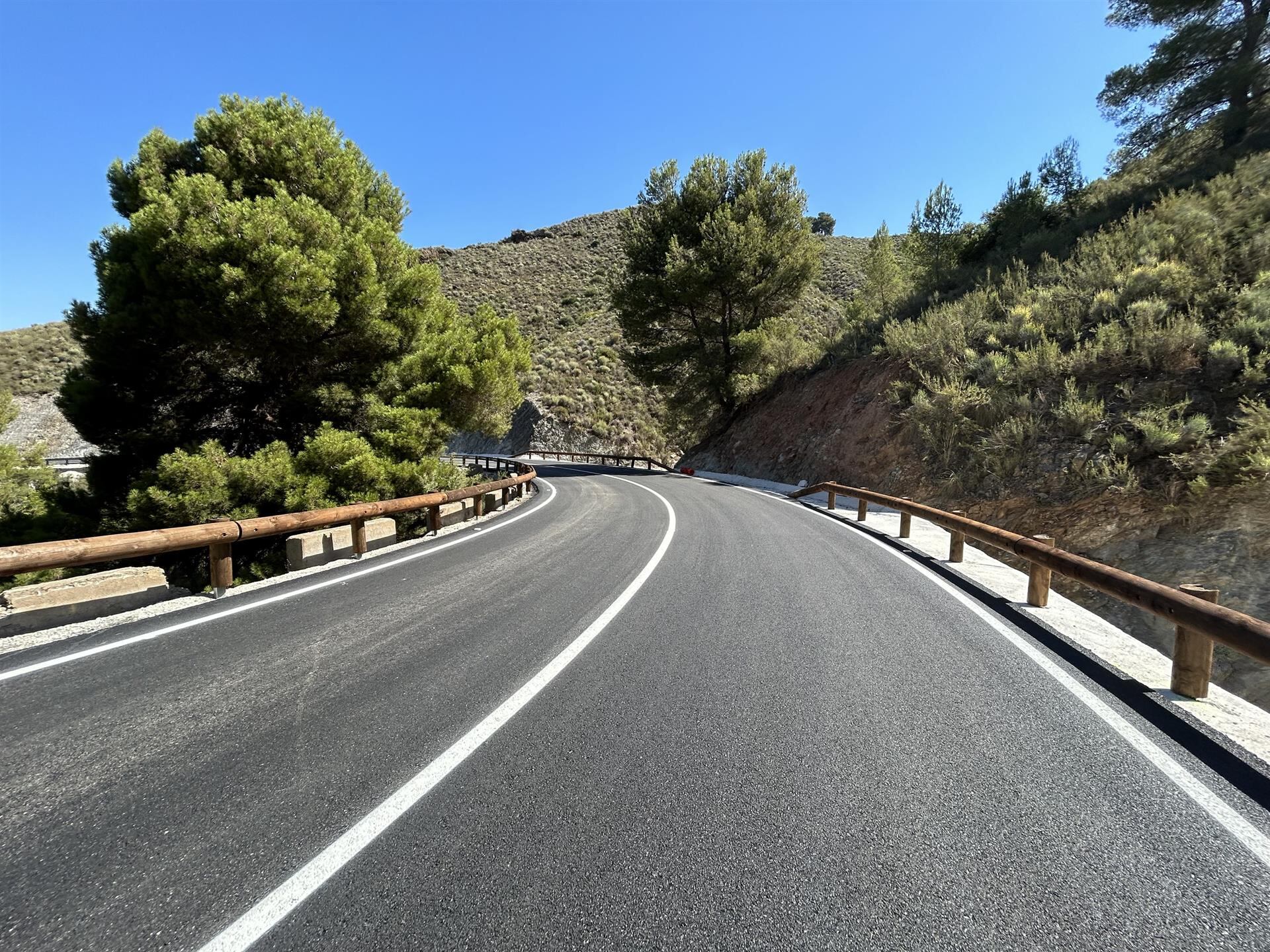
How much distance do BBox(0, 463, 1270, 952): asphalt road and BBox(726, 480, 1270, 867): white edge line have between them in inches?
1.4

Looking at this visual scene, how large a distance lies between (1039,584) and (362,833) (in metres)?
6.54

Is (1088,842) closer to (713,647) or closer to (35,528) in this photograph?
(713,647)

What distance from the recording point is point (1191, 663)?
386 centimetres

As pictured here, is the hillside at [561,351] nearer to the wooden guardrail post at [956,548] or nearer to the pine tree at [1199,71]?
the pine tree at [1199,71]

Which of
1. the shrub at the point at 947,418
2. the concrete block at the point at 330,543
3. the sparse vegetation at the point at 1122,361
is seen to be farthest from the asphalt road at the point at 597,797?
the shrub at the point at 947,418

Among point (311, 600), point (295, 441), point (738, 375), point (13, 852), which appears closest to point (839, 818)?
point (13, 852)

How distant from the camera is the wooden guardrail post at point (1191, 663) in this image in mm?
3805

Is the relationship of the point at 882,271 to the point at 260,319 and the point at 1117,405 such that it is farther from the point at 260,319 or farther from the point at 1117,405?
the point at 260,319

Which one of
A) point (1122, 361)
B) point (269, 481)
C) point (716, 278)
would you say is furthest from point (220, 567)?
point (716, 278)

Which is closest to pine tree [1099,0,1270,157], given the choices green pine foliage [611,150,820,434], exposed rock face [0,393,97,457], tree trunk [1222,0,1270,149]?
tree trunk [1222,0,1270,149]

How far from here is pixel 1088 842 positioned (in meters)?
2.46

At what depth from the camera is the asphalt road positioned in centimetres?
202

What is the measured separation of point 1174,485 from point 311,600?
42.2 ft

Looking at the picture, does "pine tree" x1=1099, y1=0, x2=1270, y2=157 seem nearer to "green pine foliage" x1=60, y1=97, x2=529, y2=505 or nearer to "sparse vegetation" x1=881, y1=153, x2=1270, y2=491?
"sparse vegetation" x1=881, y1=153, x2=1270, y2=491
